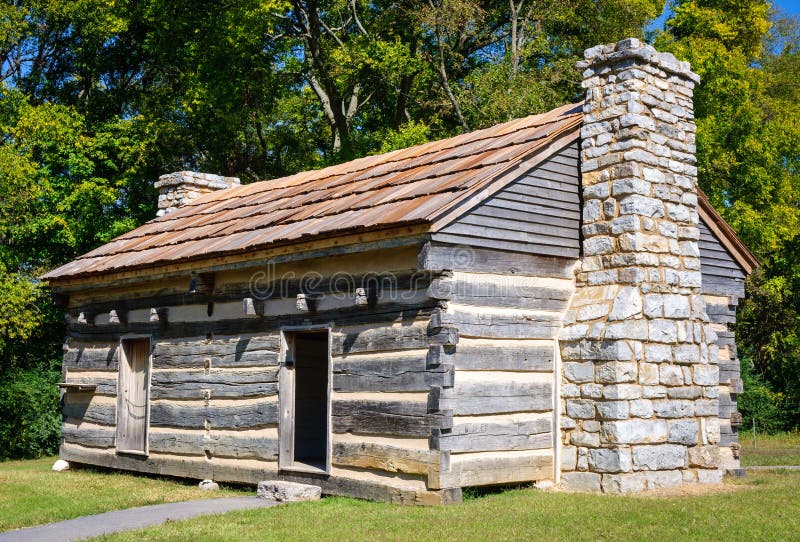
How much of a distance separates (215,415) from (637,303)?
6234mm

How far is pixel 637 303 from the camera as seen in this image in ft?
38.2

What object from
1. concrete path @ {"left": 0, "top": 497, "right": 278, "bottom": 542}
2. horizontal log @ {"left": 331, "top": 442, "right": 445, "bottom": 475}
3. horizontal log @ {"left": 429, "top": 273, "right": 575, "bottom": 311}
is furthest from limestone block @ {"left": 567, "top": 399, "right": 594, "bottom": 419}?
concrete path @ {"left": 0, "top": 497, "right": 278, "bottom": 542}

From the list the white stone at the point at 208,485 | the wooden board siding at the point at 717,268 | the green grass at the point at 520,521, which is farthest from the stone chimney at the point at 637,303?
the white stone at the point at 208,485

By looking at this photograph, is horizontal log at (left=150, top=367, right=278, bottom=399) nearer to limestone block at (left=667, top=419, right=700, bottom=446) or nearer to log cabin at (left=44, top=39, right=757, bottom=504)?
log cabin at (left=44, top=39, right=757, bottom=504)

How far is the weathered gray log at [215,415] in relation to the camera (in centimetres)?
1275

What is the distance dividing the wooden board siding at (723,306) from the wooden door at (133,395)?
29.4 ft

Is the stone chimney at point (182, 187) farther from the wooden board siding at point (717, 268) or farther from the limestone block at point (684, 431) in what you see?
the limestone block at point (684, 431)

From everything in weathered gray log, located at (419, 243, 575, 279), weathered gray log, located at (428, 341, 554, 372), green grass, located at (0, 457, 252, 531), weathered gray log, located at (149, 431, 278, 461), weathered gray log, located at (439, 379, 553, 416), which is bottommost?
green grass, located at (0, 457, 252, 531)

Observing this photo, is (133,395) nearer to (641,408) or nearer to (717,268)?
(641,408)

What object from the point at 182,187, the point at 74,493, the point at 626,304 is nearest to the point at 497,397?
the point at 626,304

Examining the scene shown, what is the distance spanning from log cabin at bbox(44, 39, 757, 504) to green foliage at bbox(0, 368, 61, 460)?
24.1 feet

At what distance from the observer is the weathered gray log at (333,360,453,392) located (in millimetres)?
A: 10469

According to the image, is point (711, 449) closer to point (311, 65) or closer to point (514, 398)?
point (514, 398)

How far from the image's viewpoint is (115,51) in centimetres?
2898
